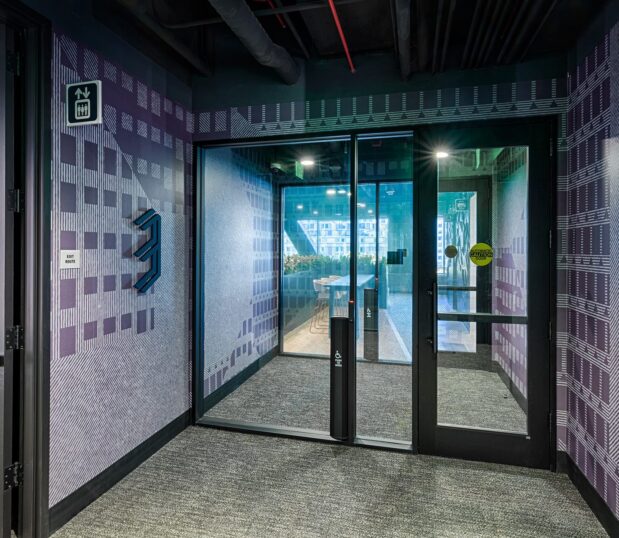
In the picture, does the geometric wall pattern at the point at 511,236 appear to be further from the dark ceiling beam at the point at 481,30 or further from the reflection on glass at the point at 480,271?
the dark ceiling beam at the point at 481,30

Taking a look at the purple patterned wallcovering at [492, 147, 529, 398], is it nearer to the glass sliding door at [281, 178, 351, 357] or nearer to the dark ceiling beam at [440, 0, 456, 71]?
the dark ceiling beam at [440, 0, 456, 71]

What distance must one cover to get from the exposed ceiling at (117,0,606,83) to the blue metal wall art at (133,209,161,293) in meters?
1.20

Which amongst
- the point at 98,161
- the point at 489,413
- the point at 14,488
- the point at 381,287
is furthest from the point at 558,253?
the point at 14,488

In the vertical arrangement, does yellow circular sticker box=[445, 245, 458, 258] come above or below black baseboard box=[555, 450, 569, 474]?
above

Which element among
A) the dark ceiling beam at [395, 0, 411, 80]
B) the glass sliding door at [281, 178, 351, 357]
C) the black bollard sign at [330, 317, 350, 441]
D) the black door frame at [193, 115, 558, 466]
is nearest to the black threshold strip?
the black door frame at [193, 115, 558, 466]

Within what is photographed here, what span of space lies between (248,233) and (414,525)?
3337 mm

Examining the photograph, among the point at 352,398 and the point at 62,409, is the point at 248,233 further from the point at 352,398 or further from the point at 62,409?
the point at 62,409

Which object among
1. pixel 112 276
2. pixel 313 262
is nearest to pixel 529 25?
pixel 112 276

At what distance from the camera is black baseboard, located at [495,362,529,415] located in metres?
2.90

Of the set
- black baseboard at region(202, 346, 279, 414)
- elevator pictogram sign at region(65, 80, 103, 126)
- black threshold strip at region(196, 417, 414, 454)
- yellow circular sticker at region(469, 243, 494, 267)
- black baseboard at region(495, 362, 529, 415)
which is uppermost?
elevator pictogram sign at region(65, 80, 103, 126)

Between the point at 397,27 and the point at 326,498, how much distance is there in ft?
9.38

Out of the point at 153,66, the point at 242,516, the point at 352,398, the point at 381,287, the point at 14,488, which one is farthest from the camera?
the point at 381,287

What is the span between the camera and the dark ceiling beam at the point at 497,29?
86.9 inches

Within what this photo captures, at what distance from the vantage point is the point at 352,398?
10.1ft
